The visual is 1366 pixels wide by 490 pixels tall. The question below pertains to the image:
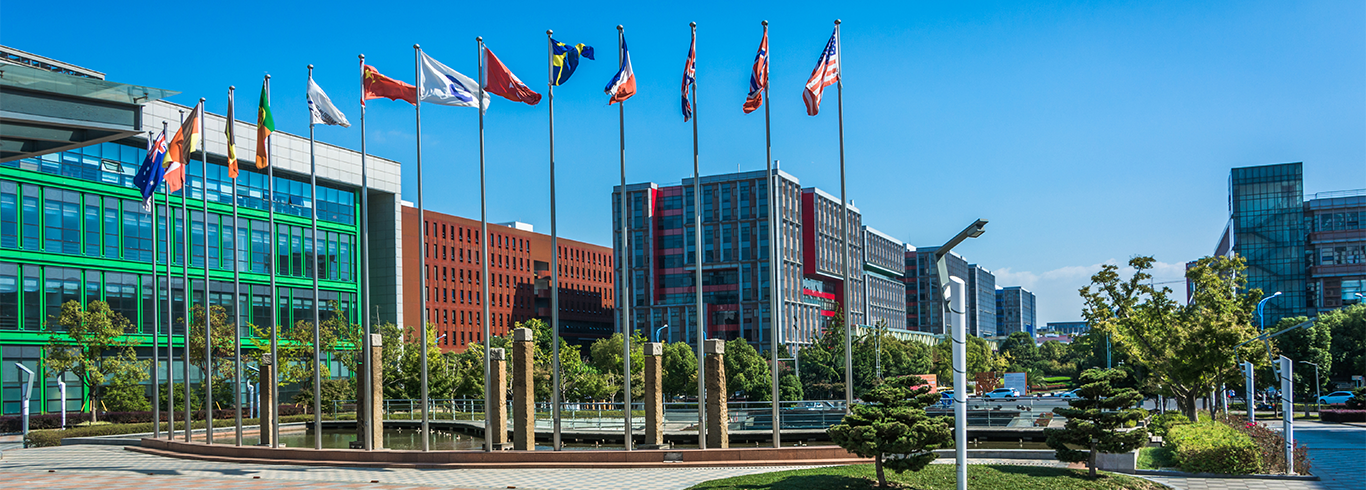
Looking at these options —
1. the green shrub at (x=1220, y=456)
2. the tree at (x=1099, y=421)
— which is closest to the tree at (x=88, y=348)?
the tree at (x=1099, y=421)

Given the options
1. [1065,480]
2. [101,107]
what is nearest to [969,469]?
[1065,480]

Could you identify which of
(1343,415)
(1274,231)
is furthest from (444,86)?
(1274,231)

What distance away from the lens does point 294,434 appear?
42.9 meters

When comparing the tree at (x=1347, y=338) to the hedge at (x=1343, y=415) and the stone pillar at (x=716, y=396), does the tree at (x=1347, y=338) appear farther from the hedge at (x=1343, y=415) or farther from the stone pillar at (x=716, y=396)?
the stone pillar at (x=716, y=396)

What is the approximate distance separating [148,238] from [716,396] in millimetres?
45552

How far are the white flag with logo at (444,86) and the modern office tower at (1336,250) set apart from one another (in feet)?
339

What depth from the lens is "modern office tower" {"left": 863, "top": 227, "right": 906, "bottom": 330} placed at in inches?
5832

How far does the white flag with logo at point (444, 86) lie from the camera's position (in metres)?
26.3

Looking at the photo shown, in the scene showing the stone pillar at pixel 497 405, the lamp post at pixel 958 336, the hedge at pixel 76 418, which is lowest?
the hedge at pixel 76 418

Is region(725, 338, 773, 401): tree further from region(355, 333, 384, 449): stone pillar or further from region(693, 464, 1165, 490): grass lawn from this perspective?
region(693, 464, 1165, 490): grass lawn

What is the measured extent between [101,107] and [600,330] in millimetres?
128933

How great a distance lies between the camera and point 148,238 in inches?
2311

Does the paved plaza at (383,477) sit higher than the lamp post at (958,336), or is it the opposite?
the lamp post at (958,336)

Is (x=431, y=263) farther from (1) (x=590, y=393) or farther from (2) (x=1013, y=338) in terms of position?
(2) (x=1013, y=338)
